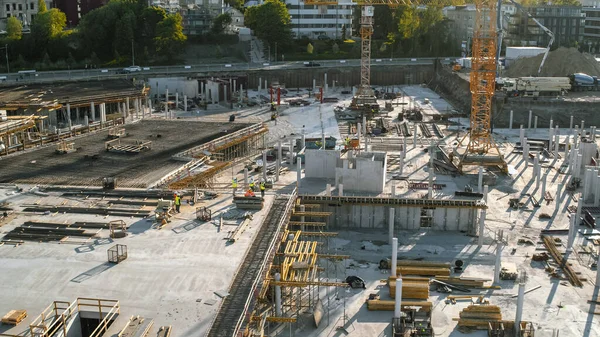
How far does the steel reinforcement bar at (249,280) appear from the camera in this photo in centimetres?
2170

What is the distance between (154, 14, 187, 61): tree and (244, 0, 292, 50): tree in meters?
10.0

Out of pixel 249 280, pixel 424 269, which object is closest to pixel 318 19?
pixel 424 269

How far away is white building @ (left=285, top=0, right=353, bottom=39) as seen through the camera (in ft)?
322

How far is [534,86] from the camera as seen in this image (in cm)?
5981

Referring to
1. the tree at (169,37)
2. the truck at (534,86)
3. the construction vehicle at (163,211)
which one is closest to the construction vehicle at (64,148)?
the construction vehicle at (163,211)

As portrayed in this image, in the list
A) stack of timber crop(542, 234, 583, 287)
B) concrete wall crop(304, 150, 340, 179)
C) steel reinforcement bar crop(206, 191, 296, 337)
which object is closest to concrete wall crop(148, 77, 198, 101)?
concrete wall crop(304, 150, 340, 179)

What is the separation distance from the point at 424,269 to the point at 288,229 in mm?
6329

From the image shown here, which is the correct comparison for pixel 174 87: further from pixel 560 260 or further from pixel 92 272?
pixel 560 260

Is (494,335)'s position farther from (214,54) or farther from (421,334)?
(214,54)

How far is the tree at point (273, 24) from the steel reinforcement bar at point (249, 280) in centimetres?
5807

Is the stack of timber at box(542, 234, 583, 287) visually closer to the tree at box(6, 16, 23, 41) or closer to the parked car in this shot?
the parked car

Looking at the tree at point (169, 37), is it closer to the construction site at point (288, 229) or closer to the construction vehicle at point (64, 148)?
the construction site at point (288, 229)

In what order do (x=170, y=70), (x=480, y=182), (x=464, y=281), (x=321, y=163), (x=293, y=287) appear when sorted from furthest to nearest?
(x=170, y=70), (x=321, y=163), (x=480, y=182), (x=464, y=281), (x=293, y=287)

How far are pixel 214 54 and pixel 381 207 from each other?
185 ft
